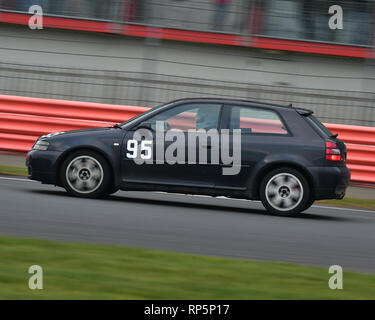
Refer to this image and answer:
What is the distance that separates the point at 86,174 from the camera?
36.3ft

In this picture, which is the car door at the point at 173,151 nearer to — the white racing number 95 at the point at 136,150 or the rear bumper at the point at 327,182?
the white racing number 95 at the point at 136,150

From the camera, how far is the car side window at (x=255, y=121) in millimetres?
11016

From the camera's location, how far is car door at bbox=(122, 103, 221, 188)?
10.9m

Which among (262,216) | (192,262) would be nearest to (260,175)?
(262,216)

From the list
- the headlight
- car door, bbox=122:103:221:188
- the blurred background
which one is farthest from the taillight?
the headlight

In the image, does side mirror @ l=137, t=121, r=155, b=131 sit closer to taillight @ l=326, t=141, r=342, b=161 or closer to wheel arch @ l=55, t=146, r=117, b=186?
wheel arch @ l=55, t=146, r=117, b=186

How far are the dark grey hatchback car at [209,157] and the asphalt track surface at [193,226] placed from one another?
279 mm

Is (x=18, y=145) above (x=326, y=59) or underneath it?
underneath

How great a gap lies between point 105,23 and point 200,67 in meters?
2.34

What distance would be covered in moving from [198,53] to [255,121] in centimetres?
910

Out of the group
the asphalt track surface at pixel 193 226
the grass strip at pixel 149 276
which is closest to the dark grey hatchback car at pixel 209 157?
the asphalt track surface at pixel 193 226
